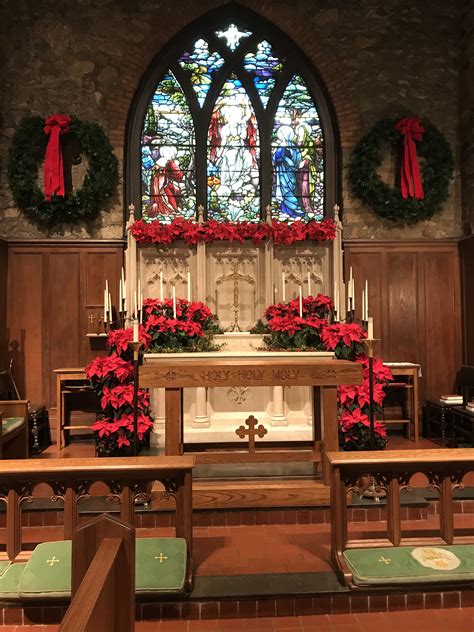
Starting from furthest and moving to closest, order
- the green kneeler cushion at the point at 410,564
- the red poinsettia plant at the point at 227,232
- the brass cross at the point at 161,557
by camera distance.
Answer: the red poinsettia plant at the point at 227,232
the brass cross at the point at 161,557
the green kneeler cushion at the point at 410,564

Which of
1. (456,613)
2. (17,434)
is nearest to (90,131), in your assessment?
(17,434)

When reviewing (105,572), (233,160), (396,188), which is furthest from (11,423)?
(396,188)

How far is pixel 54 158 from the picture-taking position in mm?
6684

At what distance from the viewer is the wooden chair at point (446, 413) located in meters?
6.05

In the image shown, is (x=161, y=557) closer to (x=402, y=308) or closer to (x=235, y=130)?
(x=402, y=308)

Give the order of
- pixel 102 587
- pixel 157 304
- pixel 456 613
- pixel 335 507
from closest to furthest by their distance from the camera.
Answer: pixel 102 587, pixel 456 613, pixel 335 507, pixel 157 304

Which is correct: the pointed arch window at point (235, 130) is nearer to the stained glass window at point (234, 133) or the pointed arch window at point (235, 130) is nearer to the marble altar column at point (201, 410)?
the stained glass window at point (234, 133)

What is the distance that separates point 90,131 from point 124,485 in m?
5.31

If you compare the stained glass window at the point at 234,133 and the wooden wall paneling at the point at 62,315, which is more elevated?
the stained glass window at the point at 234,133

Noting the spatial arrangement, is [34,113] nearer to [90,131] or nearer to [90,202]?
[90,131]

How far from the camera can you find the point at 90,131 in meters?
6.80

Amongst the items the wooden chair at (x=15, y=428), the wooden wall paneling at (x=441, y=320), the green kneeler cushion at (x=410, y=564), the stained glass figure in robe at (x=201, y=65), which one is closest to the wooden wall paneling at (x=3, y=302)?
the wooden chair at (x=15, y=428)

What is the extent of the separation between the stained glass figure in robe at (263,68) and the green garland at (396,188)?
1.71m

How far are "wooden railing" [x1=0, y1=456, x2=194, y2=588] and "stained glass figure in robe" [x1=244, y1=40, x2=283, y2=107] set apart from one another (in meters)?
6.24
